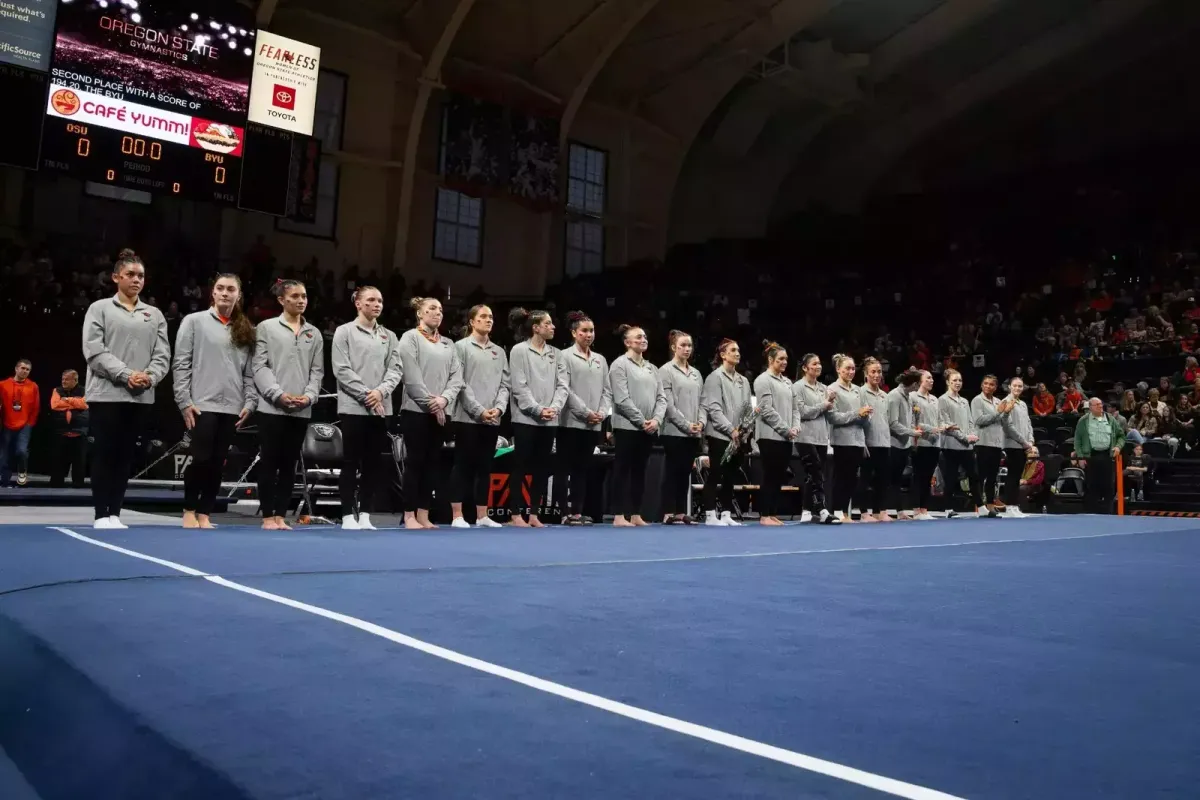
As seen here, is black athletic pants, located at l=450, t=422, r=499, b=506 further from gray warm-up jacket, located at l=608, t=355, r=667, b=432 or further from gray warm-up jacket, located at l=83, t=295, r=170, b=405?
gray warm-up jacket, located at l=83, t=295, r=170, b=405

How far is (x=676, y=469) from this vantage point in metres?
8.13

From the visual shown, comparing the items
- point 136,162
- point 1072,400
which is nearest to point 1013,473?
point 1072,400

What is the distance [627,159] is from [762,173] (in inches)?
170

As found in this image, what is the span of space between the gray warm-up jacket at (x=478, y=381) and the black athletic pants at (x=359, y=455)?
2.42 ft

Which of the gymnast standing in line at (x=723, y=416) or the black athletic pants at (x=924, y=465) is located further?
the black athletic pants at (x=924, y=465)

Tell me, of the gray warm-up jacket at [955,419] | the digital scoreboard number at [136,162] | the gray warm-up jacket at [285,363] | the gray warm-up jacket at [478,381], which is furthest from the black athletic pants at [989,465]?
the digital scoreboard number at [136,162]

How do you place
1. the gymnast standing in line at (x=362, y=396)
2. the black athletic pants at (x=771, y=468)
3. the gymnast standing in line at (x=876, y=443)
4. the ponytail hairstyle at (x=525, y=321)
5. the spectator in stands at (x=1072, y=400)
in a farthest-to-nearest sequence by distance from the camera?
the spectator in stands at (x=1072, y=400) → the gymnast standing in line at (x=876, y=443) → the black athletic pants at (x=771, y=468) → the ponytail hairstyle at (x=525, y=321) → the gymnast standing in line at (x=362, y=396)

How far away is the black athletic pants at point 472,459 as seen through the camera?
6984 millimetres

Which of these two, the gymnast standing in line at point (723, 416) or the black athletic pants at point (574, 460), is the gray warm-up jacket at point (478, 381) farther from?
the gymnast standing in line at point (723, 416)

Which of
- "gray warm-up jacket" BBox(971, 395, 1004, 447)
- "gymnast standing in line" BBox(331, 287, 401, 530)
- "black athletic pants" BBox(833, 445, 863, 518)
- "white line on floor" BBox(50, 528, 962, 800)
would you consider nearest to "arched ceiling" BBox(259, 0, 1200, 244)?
"gray warm-up jacket" BBox(971, 395, 1004, 447)

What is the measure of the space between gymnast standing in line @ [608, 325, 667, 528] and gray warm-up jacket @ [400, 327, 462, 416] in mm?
1452

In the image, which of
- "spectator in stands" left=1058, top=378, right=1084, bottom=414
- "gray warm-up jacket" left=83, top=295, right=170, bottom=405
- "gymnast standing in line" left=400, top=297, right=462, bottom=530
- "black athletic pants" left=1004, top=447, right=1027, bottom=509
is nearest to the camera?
"gray warm-up jacket" left=83, top=295, right=170, bottom=405

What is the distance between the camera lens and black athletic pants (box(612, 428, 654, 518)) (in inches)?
305

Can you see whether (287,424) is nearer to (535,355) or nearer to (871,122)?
(535,355)
